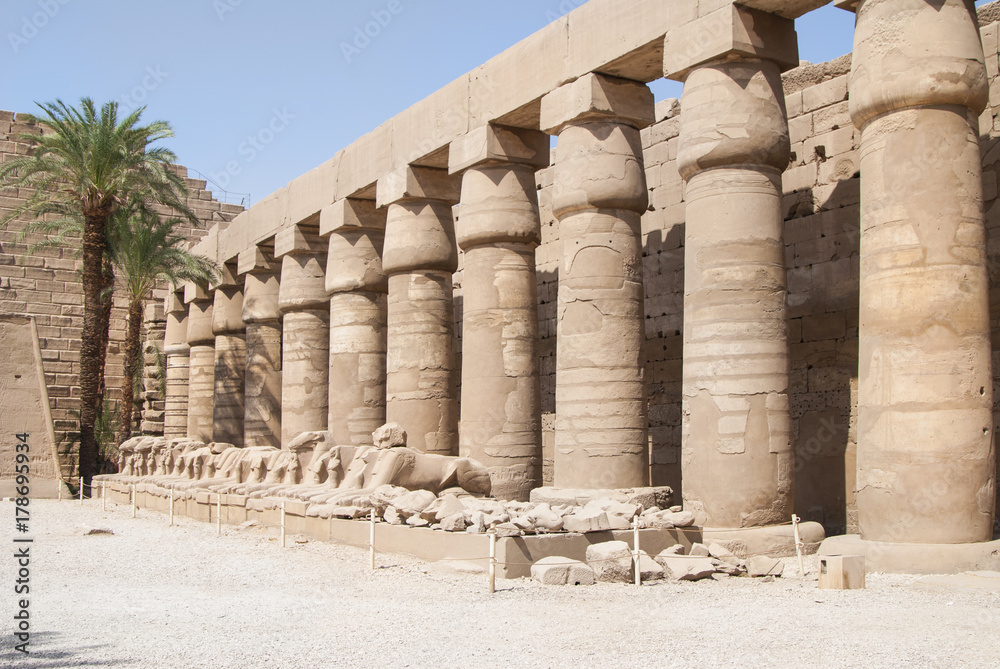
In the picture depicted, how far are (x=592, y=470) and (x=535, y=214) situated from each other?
382 cm

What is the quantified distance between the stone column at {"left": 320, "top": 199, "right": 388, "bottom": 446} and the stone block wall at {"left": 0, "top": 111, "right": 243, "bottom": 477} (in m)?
11.9

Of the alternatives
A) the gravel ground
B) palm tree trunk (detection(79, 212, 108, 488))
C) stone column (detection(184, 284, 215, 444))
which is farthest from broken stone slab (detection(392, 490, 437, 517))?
stone column (detection(184, 284, 215, 444))

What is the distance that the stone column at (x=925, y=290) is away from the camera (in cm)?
805

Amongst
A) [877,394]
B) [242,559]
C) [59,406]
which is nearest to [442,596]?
[242,559]

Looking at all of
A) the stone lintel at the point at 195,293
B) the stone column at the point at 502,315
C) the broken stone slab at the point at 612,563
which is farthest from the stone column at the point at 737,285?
the stone lintel at the point at 195,293

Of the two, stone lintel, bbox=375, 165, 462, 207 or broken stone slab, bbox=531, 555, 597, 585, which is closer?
broken stone slab, bbox=531, 555, 597, 585

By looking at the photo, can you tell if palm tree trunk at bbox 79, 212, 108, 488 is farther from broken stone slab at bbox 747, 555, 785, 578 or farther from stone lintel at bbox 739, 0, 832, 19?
broken stone slab at bbox 747, 555, 785, 578

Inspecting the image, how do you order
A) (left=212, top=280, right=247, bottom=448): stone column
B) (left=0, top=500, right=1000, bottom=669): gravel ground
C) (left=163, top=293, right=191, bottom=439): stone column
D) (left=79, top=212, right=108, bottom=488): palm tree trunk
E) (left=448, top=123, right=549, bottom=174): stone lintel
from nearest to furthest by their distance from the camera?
(left=0, top=500, right=1000, bottom=669): gravel ground → (left=448, top=123, right=549, bottom=174): stone lintel → (left=79, top=212, right=108, bottom=488): palm tree trunk → (left=212, top=280, right=247, bottom=448): stone column → (left=163, top=293, right=191, bottom=439): stone column

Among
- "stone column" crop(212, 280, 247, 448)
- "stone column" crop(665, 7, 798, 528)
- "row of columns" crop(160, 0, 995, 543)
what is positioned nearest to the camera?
"row of columns" crop(160, 0, 995, 543)

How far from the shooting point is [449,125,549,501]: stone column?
1295 cm

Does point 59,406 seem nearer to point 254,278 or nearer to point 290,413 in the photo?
point 254,278

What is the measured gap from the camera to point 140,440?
2122 centimetres

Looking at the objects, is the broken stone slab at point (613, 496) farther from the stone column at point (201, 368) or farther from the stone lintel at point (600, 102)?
the stone column at point (201, 368)

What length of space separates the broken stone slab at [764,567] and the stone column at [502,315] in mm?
4691
